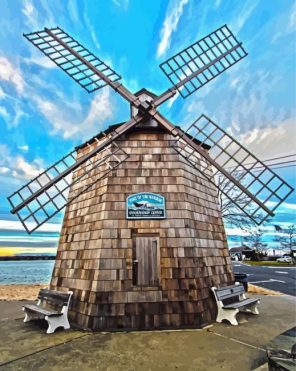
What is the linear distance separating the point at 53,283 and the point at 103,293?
2.34 metres

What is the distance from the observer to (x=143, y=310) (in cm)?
594

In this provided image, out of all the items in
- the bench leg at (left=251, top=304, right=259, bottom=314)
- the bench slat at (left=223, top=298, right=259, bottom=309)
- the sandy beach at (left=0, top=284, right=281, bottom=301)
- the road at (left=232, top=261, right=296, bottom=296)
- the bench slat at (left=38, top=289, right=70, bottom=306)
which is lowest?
the bench leg at (left=251, top=304, right=259, bottom=314)

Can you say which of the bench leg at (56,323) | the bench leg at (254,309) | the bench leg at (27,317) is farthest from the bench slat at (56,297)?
the bench leg at (254,309)

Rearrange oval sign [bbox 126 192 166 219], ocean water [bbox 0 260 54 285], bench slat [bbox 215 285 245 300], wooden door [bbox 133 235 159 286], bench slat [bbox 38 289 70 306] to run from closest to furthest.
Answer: bench slat [bbox 38 289 70 306]
wooden door [bbox 133 235 159 286]
bench slat [bbox 215 285 245 300]
oval sign [bbox 126 192 166 219]
ocean water [bbox 0 260 54 285]

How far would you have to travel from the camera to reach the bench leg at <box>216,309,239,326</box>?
20.6ft

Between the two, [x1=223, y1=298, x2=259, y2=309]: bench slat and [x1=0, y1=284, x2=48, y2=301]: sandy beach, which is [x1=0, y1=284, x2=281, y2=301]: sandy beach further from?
[x1=223, y1=298, x2=259, y2=309]: bench slat

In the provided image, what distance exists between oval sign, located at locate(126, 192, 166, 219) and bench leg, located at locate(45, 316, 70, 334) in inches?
110

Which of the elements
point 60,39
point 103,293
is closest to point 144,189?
point 103,293

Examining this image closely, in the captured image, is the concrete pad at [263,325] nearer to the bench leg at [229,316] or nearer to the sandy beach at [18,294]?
the bench leg at [229,316]

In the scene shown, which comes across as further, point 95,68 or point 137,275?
point 95,68

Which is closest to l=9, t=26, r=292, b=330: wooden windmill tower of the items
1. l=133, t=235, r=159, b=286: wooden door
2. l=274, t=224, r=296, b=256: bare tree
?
l=133, t=235, r=159, b=286: wooden door

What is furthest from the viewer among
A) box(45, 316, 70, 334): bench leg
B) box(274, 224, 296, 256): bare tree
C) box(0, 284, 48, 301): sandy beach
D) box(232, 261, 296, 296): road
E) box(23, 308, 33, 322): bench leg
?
box(274, 224, 296, 256): bare tree

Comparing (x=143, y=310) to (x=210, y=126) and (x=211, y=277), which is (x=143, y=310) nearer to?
(x=211, y=277)

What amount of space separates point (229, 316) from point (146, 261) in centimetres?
242
